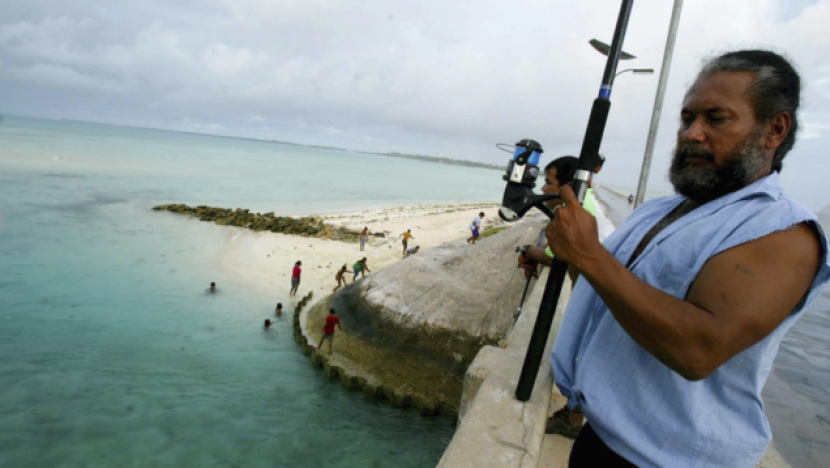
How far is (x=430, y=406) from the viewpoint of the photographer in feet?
33.3

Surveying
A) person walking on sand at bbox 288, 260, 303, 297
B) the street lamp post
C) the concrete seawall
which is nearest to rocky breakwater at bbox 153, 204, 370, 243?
person walking on sand at bbox 288, 260, 303, 297

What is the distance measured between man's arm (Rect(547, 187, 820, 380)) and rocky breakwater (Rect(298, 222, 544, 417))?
866cm

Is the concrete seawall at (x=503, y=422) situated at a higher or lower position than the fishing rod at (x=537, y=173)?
lower

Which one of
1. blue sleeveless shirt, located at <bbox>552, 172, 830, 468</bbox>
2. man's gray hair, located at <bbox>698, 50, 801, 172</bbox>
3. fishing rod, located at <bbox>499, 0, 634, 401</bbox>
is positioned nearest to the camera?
blue sleeveless shirt, located at <bbox>552, 172, 830, 468</bbox>

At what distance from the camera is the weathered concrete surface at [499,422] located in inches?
83.2

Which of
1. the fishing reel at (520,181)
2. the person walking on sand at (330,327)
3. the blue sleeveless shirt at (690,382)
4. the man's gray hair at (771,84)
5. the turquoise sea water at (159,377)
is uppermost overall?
the man's gray hair at (771,84)

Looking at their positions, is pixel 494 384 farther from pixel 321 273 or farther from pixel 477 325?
pixel 321 273

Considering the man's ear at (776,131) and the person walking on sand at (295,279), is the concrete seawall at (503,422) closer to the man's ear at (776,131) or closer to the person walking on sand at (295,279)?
the man's ear at (776,131)

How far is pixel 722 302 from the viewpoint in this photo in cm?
128

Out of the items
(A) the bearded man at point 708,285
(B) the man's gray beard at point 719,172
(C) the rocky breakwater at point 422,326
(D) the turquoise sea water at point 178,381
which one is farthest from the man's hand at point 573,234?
(D) the turquoise sea water at point 178,381

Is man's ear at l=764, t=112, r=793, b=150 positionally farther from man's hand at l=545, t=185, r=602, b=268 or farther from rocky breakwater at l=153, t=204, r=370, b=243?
rocky breakwater at l=153, t=204, r=370, b=243

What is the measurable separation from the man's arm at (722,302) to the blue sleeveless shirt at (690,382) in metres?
0.06

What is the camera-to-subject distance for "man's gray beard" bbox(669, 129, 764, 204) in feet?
5.23

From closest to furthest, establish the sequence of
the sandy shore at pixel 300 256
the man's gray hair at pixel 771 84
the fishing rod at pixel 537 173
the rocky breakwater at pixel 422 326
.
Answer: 1. the man's gray hair at pixel 771 84
2. the fishing rod at pixel 537 173
3. the rocky breakwater at pixel 422 326
4. the sandy shore at pixel 300 256
